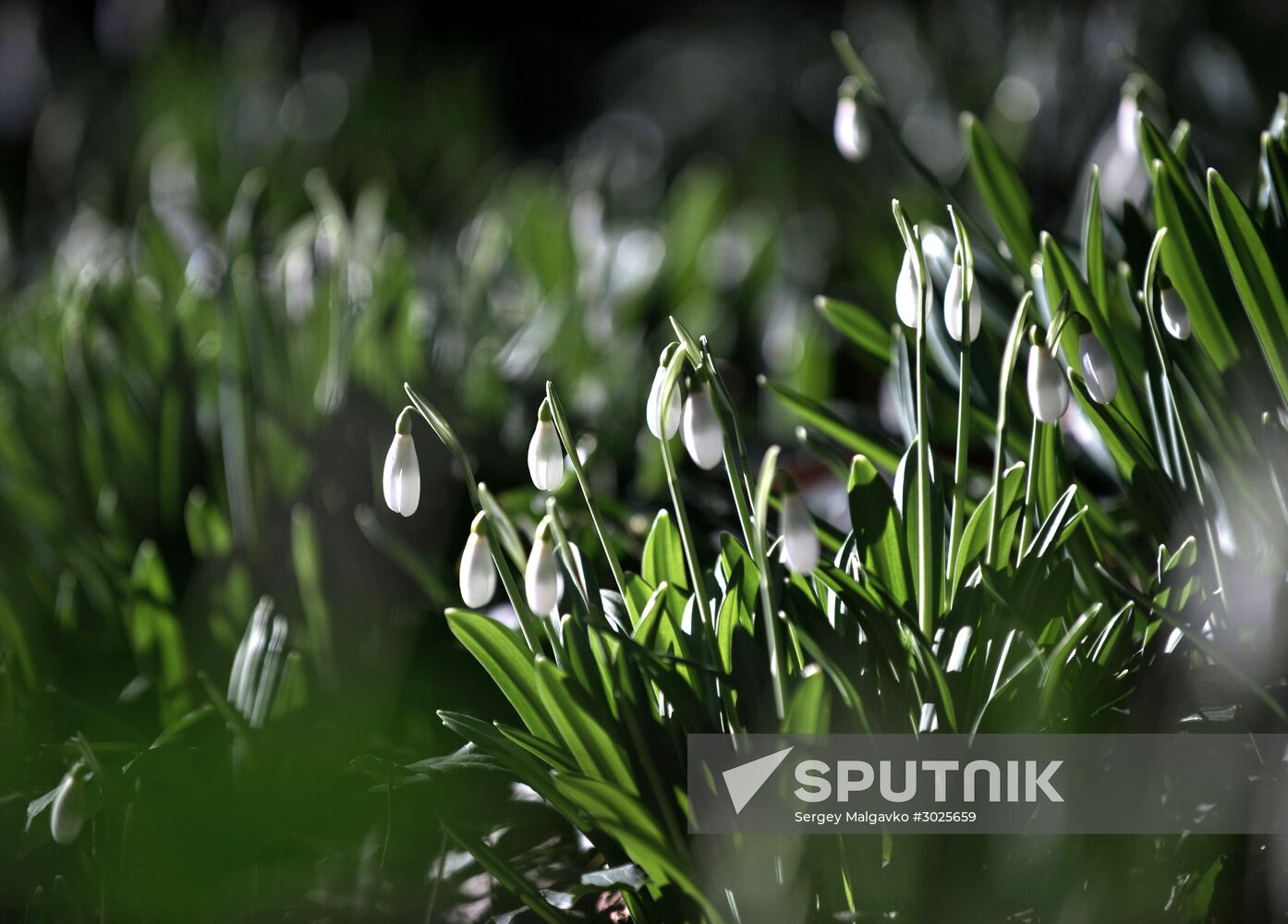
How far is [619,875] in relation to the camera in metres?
0.67

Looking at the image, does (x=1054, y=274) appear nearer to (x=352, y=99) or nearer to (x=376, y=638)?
(x=376, y=638)

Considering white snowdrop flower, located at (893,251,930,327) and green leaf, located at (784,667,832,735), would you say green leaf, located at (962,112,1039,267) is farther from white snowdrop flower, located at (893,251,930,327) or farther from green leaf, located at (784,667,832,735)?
green leaf, located at (784,667,832,735)

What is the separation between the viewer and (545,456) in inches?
25.7

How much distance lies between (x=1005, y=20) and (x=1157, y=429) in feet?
7.57

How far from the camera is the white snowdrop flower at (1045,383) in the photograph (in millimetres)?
615

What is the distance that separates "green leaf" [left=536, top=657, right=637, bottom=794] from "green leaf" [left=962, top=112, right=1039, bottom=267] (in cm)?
58

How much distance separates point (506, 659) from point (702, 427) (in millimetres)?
207

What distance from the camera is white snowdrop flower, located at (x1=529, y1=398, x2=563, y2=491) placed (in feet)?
2.14

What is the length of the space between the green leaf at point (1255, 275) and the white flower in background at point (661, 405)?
40 centimetres

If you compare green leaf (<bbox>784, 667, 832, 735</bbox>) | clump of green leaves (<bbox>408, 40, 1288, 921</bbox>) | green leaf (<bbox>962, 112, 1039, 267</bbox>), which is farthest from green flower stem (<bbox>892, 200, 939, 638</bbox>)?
green leaf (<bbox>962, 112, 1039, 267</bbox>)

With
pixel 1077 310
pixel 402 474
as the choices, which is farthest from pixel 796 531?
pixel 1077 310

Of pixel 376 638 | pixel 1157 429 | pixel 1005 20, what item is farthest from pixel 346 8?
pixel 1157 429

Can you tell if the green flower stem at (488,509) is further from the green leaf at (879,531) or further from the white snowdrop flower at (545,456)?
the green leaf at (879,531)

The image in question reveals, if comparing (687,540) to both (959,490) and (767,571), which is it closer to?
(767,571)
